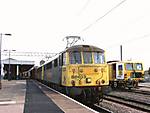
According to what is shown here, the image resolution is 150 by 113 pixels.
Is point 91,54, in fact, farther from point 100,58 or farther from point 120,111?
point 120,111

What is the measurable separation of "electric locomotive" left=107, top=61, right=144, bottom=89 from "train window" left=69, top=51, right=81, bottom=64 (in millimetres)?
11987

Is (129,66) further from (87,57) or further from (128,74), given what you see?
(87,57)

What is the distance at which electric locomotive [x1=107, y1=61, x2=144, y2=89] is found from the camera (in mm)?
27484

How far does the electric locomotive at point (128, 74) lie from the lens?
90.2 feet

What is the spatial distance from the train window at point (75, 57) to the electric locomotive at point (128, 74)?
12.0m

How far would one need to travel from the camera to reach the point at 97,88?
1568 cm

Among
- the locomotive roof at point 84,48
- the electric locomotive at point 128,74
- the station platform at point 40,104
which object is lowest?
the station platform at point 40,104

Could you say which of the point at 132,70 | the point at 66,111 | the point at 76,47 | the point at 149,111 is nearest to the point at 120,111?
the point at 149,111

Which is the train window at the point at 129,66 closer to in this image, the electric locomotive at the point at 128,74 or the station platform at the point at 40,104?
the electric locomotive at the point at 128,74

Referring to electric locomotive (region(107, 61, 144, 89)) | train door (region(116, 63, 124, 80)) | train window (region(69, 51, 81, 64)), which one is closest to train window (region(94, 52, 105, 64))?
train window (region(69, 51, 81, 64))

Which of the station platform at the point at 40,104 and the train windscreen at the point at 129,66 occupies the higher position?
the train windscreen at the point at 129,66

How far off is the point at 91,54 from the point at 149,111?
4951 millimetres

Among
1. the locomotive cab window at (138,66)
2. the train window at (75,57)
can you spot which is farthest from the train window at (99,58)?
the locomotive cab window at (138,66)

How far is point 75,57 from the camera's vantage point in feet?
53.4
